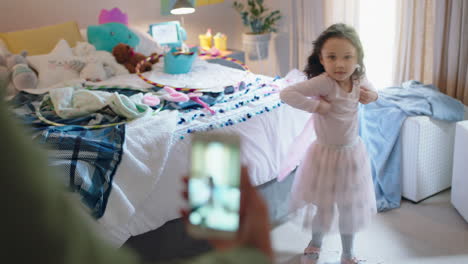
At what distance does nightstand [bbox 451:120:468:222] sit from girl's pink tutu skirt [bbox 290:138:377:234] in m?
0.66

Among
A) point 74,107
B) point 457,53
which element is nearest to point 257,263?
point 74,107

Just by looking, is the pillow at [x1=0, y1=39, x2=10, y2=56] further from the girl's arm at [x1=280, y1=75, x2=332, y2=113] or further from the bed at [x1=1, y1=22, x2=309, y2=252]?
the girl's arm at [x1=280, y1=75, x2=332, y2=113]

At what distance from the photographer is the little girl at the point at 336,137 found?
155 cm

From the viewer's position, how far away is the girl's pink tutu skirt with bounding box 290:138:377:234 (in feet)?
5.29

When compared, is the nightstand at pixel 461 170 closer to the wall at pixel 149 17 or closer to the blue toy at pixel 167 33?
the wall at pixel 149 17

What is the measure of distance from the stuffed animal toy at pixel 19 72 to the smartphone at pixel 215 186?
240 cm

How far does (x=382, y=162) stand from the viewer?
2195 mm

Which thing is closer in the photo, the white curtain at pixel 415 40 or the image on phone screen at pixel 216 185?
the image on phone screen at pixel 216 185

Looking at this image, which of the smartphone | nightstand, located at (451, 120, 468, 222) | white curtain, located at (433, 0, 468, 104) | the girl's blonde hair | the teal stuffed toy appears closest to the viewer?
the smartphone

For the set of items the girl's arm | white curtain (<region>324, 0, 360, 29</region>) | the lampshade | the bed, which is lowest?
the bed

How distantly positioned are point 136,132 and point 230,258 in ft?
4.39

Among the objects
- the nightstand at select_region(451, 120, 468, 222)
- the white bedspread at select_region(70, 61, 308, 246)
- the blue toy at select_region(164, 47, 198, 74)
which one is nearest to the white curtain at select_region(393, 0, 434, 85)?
the nightstand at select_region(451, 120, 468, 222)

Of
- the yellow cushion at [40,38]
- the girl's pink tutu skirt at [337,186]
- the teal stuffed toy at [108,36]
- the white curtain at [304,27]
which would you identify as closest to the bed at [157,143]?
the girl's pink tutu skirt at [337,186]

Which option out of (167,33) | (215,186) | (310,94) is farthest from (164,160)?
(167,33)
